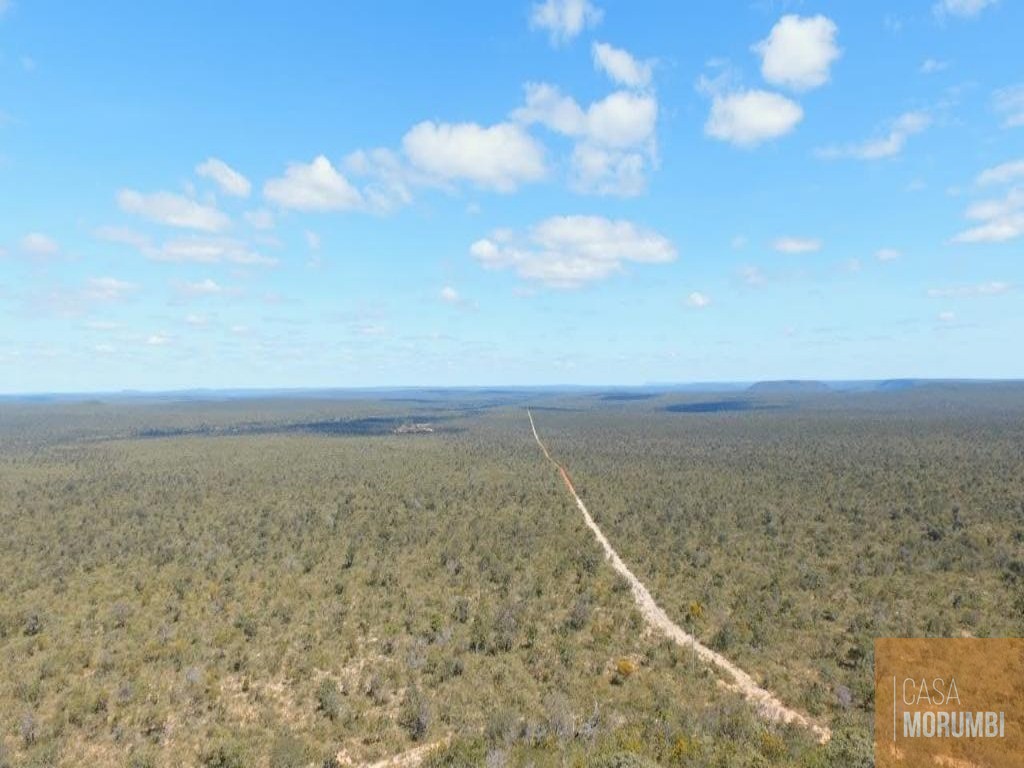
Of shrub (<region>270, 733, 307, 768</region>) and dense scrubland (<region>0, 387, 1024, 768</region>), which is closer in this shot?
shrub (<region>270, 733, 307, 768</region>)

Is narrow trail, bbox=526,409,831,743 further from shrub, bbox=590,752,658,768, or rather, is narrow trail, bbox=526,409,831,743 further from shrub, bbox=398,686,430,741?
shrub, bbox=398,686,430,741

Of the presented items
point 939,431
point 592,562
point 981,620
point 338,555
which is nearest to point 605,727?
point 592,562

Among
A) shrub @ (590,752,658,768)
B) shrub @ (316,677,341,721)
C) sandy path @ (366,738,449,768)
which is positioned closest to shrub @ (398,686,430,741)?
sandy path @ (366,738,449,768)

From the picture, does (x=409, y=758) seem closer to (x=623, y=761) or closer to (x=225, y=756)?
(x=225, y=756)

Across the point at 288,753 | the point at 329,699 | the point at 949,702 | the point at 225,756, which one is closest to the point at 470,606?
the point at 329,699

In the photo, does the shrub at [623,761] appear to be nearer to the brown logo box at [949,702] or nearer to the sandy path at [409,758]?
the sandy path at [409,758]

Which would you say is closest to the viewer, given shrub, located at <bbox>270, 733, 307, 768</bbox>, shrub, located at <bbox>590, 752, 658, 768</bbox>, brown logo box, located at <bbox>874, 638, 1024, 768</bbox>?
shrub, located at <bbox>590, 752, 658, 768</bbox>

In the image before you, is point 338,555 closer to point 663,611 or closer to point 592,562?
point 592,562

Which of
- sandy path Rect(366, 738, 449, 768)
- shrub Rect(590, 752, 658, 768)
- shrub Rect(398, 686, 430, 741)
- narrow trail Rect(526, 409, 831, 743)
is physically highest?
shrub Rect(590, 752, 658, 768)
